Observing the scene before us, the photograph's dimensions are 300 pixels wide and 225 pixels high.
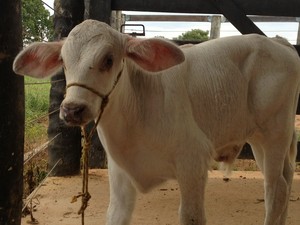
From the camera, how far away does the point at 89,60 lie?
2.47 meters

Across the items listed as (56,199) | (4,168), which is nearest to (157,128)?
(4,168)

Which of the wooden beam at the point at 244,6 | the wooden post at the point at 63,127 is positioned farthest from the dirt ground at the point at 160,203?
the wooden beam at the point at 244,6

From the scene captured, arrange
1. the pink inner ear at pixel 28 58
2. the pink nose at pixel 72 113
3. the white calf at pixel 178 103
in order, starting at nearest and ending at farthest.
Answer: the pink nose at pixel 72 113 < the white calf at pixel 178 103 < the pink inner ear at pixel 28 58

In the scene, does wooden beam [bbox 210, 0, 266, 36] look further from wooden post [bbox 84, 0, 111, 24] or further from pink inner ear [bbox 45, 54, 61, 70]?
pink inner ear [bbox 45, 54, 61, 70]

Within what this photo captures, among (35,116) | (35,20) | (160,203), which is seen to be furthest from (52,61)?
(35,116)

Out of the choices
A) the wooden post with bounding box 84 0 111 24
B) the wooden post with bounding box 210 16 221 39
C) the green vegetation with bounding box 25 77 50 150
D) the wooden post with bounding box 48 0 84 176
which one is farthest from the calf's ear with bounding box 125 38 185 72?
the wooden post with bounding box 210 16 221 39

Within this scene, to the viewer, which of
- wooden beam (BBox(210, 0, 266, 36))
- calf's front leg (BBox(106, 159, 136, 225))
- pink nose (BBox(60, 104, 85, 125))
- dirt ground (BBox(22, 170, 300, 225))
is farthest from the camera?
wooden beam (BBox(210, 0, 266, 36))

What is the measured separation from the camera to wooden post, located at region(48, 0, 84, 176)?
531 cm

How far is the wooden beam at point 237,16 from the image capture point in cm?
523

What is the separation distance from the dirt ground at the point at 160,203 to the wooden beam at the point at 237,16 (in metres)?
1.70

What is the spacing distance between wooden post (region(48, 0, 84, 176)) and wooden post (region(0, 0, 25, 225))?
283 centimetres

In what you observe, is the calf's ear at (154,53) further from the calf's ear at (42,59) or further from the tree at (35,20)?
A: the tree at (35,20)

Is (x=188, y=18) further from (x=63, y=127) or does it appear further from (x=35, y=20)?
(x=63, y=127)

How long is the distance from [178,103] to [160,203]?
6.14ft
